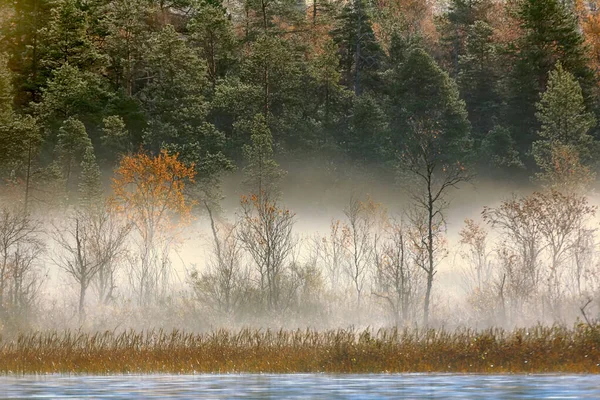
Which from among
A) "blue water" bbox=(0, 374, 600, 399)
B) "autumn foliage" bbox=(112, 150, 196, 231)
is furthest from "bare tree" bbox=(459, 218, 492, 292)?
"blue water" bbox=(0, 374, 600, 399)

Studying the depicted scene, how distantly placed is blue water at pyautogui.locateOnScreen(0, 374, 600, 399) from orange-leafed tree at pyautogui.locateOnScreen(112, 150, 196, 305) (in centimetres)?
4389

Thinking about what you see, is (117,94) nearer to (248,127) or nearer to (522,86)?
(248,127)

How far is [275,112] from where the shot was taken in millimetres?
99438

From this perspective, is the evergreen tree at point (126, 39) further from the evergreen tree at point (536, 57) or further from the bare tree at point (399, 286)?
the bare tree at point (399, 286)

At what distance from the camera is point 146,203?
7650 cm

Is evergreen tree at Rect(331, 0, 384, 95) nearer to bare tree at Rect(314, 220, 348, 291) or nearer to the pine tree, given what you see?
bare tree at Rect(314, 220, 348, 291)

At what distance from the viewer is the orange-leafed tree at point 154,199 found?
76438mm

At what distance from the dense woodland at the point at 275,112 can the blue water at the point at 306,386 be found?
38.9m

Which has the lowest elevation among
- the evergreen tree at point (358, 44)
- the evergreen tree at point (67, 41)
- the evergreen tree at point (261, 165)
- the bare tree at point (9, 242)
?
the bare tree at point (9, 242)

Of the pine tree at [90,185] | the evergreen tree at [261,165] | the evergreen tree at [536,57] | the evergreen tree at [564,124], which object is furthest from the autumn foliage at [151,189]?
the evergreen tree at [536,57]

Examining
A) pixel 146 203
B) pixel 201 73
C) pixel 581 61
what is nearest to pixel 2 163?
pixel 146 203

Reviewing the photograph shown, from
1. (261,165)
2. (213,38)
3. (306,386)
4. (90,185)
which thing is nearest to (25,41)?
(213,38)

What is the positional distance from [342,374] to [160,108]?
6599cm

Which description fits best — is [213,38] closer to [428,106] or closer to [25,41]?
[25,41]
